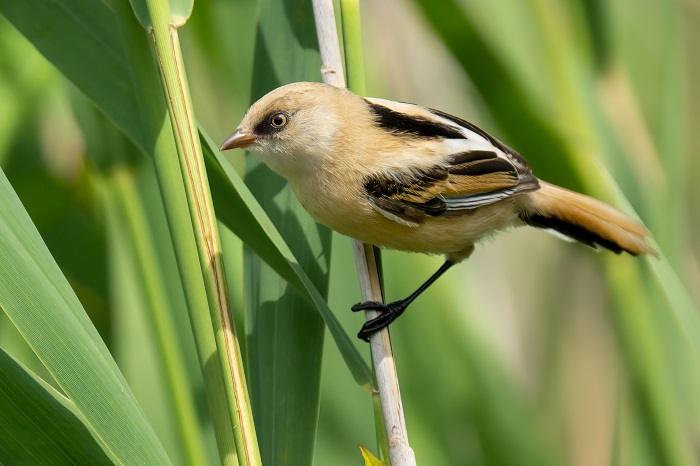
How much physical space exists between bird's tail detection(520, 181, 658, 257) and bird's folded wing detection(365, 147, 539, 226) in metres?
0.10

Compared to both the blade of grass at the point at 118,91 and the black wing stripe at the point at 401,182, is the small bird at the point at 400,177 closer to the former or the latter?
the black wing stripe at the point at 401,182

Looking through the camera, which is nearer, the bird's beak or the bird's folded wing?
the bird's beak

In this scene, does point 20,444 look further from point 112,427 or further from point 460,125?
point 460,125

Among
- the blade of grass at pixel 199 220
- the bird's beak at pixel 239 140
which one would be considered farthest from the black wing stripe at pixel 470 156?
the blade of grass at pixel 199 220

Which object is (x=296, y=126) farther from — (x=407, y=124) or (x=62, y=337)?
(x=62, y=337)

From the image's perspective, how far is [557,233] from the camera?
235cm

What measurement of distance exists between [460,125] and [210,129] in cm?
85

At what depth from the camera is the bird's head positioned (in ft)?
6.13

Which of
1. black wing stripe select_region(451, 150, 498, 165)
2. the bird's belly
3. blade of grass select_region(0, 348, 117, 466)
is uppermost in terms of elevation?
black wing stripe select_region(451, 150, 498, 165)

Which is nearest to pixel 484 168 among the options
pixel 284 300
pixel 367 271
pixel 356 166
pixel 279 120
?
pixel 356 166

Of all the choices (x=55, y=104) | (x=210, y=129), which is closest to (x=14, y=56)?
(x=55, y=104)

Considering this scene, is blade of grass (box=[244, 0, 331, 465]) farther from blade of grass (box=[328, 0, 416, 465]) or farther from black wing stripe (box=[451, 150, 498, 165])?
black wing stripe (box=[451, 150, 498, 165])

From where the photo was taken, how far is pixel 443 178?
213 cm

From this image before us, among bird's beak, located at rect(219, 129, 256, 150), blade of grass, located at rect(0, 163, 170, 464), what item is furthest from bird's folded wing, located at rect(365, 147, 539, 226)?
blade of grass, located at rect(0, 163, 170, 464)
